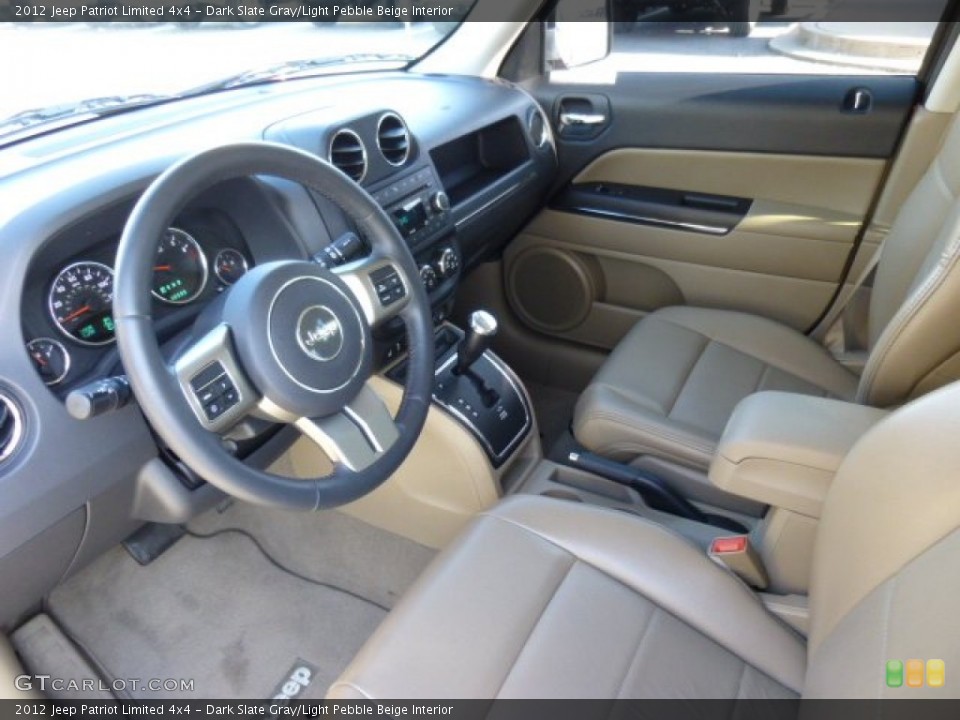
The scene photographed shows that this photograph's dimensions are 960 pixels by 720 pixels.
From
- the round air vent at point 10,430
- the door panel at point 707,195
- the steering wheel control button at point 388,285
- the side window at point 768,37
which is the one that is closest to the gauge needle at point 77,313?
the round air vent at point 10,430

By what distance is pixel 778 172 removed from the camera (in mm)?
1912

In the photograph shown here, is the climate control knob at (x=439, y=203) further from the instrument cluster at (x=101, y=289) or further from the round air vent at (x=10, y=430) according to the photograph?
the round air vent at (x=10, y=430)

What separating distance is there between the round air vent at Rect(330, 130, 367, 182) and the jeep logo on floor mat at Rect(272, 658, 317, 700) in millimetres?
979

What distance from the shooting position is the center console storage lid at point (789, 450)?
3.43 ft

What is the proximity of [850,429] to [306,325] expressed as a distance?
770 millimetres

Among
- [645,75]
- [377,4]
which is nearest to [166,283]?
[377,4]

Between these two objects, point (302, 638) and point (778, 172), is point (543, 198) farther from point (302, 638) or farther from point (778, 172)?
point (302, 638)

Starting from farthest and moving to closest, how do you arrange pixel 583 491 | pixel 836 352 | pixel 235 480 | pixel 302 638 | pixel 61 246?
pixel 836 352, pixel 302 638, pixel 583 491, pixel 61 246, pixel 235 480

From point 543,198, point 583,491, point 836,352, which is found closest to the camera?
point 583,491

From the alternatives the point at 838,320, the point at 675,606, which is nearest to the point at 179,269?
the point at 675,606

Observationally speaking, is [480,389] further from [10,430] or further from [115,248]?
[10,430]

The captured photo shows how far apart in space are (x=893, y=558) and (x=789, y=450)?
0.29 m

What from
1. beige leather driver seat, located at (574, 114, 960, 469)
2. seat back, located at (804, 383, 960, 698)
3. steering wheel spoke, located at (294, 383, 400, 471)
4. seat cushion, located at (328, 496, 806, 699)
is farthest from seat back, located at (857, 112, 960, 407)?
steering wheel spoke, located at (294, 383, 400, 471)

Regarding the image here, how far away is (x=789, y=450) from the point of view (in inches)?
41.4
